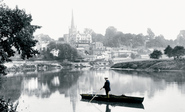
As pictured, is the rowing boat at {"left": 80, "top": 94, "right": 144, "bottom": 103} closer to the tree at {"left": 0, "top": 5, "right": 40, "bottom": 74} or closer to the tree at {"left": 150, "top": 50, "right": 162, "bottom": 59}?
the tree at {"left": 0, "top": 5, "right": 40, "bottom": 74}

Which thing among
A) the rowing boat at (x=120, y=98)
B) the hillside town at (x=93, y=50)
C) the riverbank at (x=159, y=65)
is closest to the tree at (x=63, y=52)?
the hillside town at (x=93, y=50)

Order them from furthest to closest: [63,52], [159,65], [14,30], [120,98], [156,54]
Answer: [63,52] < [156,54] < [159,65] < [120,98] < [14,30]

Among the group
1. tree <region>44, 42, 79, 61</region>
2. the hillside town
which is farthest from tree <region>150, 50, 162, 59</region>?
tree <region>44, 42, 79, 61</region>

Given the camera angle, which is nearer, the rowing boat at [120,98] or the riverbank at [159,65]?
the rowing boat at [120,98]

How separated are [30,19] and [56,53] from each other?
290ft

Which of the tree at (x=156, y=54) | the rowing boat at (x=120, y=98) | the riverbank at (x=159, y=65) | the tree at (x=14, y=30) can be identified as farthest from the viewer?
the tree at (x=156, y=54)

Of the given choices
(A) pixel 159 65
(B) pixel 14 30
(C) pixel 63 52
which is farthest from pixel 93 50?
(B) pixel 14 30

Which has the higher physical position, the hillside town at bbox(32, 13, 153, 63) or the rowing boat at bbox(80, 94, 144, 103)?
the hillside town at bbox(32, 13, 153, 63)

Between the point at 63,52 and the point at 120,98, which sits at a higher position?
the point at 63,52

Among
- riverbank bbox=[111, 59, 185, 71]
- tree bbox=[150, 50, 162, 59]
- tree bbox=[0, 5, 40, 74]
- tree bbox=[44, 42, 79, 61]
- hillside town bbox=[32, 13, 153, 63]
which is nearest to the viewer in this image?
tree bbox=[0, 5, 40, 74]

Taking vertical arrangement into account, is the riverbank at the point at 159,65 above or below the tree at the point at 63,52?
below

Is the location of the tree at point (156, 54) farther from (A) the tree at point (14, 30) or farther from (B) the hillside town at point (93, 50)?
(A) the tree at point (14, 30)

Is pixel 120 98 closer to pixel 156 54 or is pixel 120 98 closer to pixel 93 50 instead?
pixel 156 54

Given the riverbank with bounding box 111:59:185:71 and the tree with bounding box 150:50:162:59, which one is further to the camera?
the tree with bounding box 150:50:162:59
